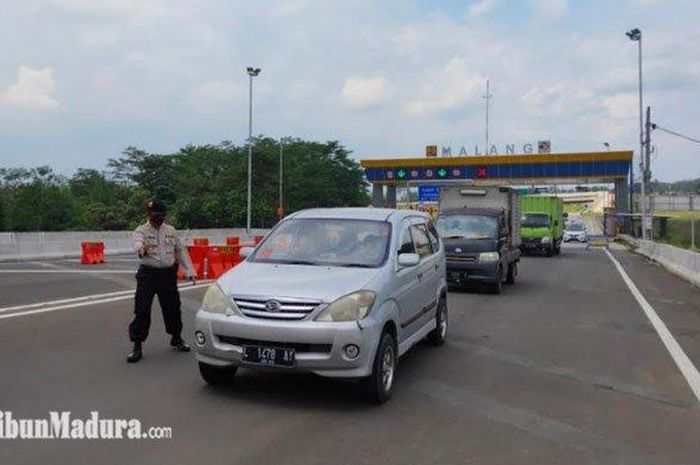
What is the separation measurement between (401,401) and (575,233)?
1881 inches

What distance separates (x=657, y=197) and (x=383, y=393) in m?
49.1

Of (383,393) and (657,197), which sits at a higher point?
(657,197)

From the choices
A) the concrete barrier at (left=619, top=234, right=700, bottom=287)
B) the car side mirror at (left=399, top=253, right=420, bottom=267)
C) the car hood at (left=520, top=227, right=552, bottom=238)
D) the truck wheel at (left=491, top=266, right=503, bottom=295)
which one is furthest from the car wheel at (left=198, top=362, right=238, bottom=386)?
the car hood at (left=520, top=227, right=552, bottom=238)

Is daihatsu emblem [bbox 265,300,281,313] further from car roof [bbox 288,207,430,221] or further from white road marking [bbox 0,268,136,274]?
white road marking [bbox 0,268,136,274]

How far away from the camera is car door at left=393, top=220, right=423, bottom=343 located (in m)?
7.31

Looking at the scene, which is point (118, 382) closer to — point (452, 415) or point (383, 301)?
point (383, 301)

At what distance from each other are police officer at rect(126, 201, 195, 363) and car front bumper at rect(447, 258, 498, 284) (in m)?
8.71

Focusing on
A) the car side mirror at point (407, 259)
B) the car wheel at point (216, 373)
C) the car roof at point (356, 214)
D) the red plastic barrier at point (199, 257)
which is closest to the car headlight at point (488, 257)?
the red plastic barrier at point (199, 257)

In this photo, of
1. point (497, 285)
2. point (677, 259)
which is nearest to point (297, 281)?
point (497, 285)

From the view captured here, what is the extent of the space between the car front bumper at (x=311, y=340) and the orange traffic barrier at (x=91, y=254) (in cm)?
1962

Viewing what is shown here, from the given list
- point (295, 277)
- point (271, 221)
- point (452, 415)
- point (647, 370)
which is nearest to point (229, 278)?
point (295, 277)

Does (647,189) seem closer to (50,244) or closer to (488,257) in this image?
(488,257)

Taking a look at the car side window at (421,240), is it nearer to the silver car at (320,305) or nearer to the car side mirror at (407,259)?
the silver car at (320,305)

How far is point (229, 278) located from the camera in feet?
22.3
